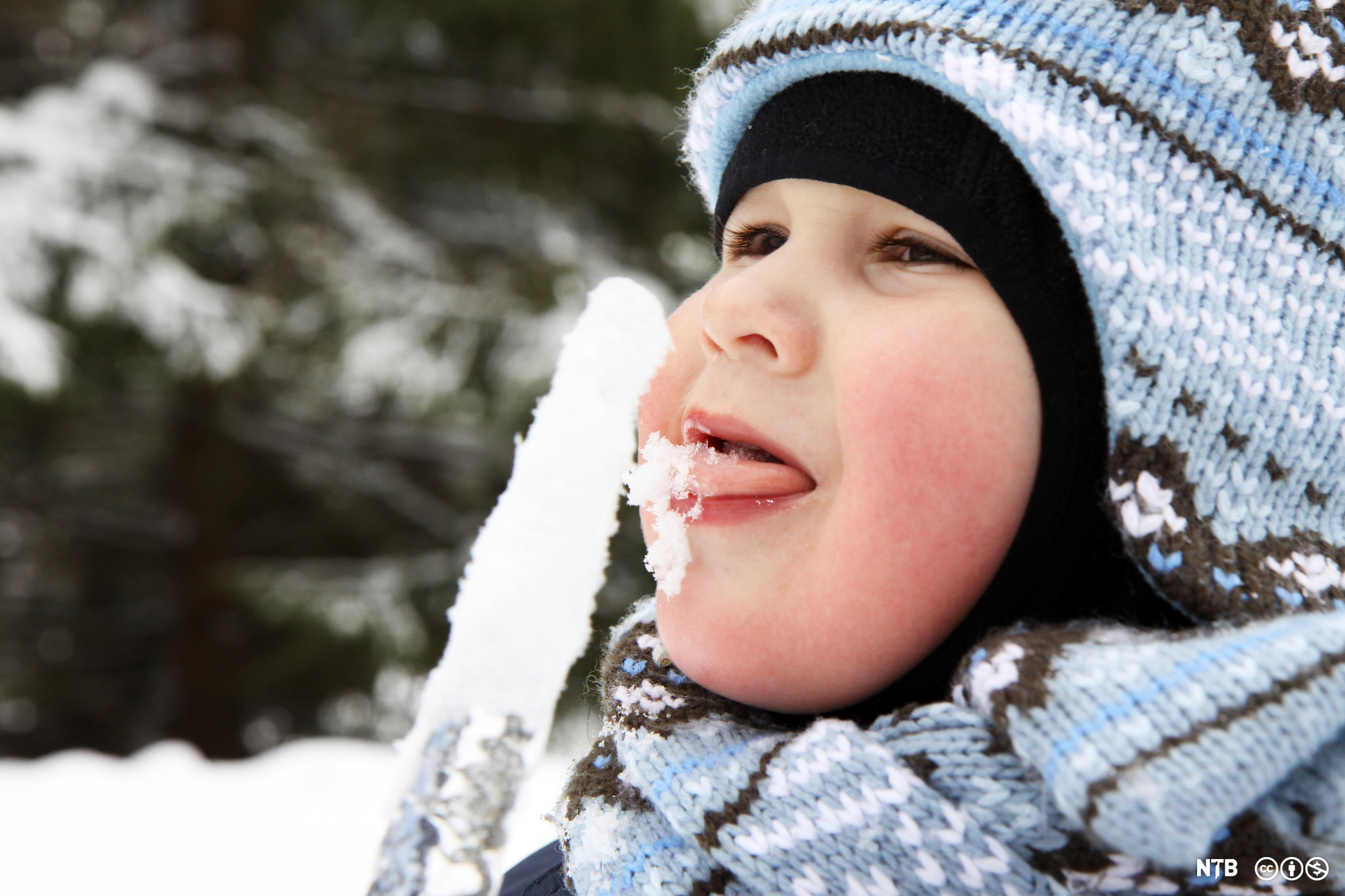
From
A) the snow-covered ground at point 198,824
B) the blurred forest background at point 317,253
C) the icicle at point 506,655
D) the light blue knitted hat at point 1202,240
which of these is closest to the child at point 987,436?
the light blue knitted hat at point 1202,240

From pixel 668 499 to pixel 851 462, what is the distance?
193 mm

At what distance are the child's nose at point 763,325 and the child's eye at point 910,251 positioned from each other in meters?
0.10

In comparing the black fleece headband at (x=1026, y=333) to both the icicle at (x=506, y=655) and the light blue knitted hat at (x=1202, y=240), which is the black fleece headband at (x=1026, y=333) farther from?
the icicle at (x=506, y=655)

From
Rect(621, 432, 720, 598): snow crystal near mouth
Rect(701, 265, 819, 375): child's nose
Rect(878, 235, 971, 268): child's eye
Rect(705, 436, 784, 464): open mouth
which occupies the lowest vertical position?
Rect(621, 432, 720, 598): snow crystal near mouth

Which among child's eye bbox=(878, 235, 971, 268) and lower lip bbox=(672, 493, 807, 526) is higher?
child's eye bbox=(878, 235, 971, 268)

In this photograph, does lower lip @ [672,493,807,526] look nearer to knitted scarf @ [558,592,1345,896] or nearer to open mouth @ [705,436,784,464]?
open mouth @ [705,436,784,464]

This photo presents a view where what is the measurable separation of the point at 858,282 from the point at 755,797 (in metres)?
0.46

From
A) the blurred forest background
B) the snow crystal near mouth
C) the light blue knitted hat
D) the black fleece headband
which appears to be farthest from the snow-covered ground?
the light blue knitted hat

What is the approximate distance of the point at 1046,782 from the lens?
2.30 feet

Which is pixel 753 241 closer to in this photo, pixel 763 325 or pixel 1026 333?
pixel 763 325

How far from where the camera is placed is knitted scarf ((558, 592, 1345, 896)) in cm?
66

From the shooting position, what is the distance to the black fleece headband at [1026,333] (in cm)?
90

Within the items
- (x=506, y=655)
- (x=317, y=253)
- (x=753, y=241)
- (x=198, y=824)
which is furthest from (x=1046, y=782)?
(x=317, y=253)

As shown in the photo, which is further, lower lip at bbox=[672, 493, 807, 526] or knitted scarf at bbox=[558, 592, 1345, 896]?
lower lip at bbox=[672, 493, 807, 526]
